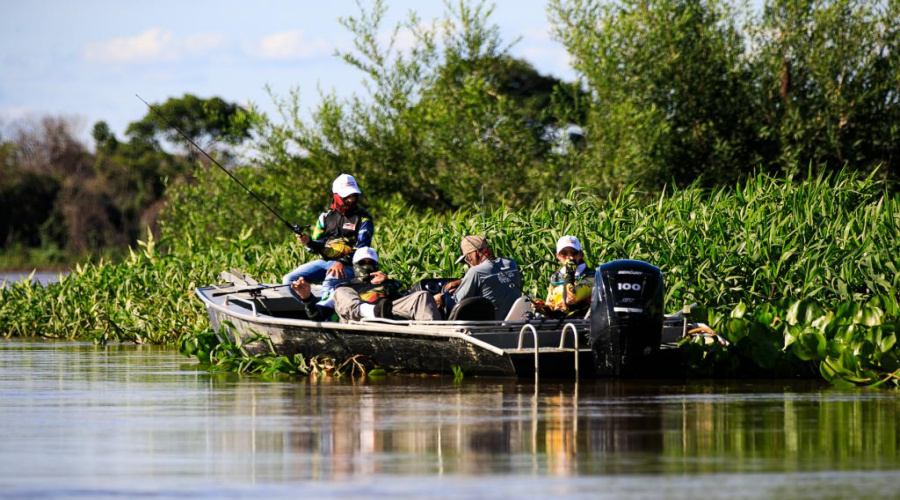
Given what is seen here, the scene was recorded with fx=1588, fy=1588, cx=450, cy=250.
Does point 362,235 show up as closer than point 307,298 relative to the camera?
No

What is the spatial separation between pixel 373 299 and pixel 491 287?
1067mm

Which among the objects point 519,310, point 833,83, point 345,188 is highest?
point 833,83

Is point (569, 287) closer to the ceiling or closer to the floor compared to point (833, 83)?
closer to the floor

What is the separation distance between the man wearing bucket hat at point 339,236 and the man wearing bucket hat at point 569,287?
230 cm

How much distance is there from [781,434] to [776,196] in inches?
306

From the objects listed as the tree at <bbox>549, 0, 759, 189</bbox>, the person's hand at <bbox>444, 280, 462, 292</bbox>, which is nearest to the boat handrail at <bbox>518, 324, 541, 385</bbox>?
the person's hand at <bbox>444, 280, 462, 292</bbox>

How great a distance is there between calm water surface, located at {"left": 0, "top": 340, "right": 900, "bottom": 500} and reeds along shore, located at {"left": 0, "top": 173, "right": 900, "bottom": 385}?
0.58 m

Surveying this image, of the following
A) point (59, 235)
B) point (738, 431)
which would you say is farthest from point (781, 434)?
point (59, 235)

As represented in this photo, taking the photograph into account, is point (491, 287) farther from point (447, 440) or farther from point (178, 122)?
point (178, 122)

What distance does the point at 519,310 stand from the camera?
43.6 ft

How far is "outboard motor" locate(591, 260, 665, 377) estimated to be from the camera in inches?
479

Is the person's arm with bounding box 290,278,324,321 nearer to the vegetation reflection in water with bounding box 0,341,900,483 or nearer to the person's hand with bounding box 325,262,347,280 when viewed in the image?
the person's hand with bounding box 325,262,347,280

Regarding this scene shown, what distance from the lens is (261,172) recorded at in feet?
98.8

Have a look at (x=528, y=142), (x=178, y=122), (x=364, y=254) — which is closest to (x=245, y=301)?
(x=364, y=254)
